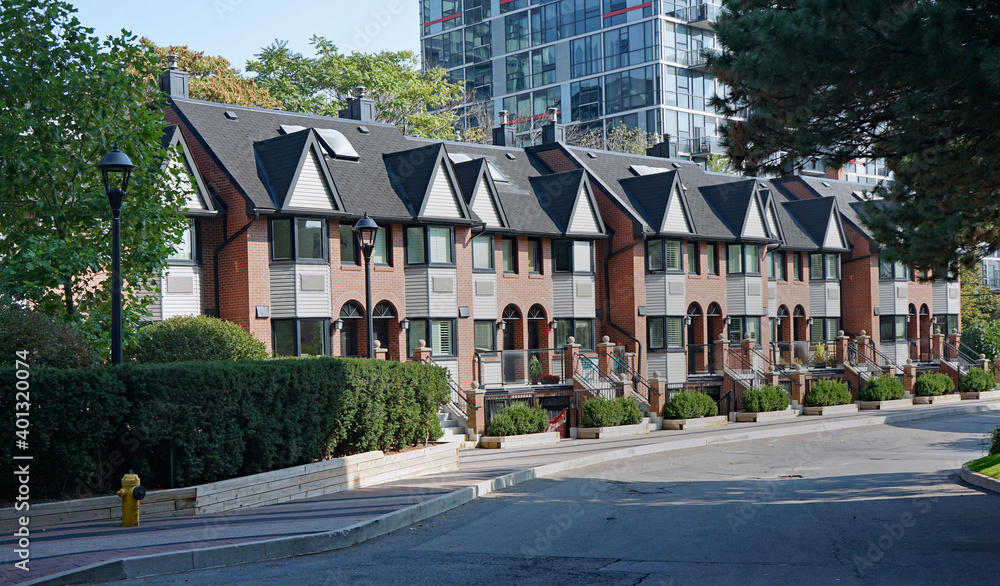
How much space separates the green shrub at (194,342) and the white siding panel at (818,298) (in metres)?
32.0

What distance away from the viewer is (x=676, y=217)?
1518 inches

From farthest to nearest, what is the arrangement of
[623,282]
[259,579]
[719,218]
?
[719,218] → [623,282] → [259,579]

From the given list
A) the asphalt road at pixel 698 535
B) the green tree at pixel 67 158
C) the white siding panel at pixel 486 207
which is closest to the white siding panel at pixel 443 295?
the white siding panel at pixel 486 207

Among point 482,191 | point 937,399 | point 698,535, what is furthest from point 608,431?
point 937,399

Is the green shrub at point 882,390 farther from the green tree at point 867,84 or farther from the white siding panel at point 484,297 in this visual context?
the green tree at point 867,84

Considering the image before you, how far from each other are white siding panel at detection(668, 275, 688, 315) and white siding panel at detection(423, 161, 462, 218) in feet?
35.1

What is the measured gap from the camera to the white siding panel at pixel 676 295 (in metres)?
38.3

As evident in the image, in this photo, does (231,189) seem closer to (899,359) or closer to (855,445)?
(855,445)

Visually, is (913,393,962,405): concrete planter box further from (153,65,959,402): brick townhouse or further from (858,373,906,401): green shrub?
(153,65,959,402): brick townhouse


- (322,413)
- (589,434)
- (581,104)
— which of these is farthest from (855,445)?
(581,104)

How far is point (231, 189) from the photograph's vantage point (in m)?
27.9

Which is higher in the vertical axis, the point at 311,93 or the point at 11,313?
the point at 311,93

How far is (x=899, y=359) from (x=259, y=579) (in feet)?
151

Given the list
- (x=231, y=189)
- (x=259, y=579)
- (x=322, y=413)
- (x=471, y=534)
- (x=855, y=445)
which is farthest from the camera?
(x=231, y=189)
